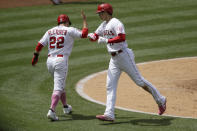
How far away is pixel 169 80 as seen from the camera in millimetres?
12094

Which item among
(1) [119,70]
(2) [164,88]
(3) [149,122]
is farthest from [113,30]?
(2) [164,88]

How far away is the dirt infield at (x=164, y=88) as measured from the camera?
392 inches

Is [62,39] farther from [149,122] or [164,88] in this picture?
[164,88]

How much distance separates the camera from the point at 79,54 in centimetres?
1530

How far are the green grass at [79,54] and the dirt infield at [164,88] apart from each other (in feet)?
1.93

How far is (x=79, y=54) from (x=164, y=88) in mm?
4582

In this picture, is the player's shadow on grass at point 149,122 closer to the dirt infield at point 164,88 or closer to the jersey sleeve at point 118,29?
the dirt infield at point 164,88

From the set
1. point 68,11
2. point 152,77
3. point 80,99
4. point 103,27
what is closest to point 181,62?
point 152,77

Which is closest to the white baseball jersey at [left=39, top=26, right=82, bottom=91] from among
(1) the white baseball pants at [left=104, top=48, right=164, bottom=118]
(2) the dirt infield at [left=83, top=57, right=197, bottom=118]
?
(1) the white baseball pants at [left=104, top=48, right=164, bottom=118]

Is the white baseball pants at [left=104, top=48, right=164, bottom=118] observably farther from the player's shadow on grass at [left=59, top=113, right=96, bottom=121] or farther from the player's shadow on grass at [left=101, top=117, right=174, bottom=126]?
the player's shadow on grass at [left=59, top=113, right=96, bottom=121]

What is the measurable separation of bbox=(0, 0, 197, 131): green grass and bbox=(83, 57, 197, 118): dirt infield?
0.59 metres

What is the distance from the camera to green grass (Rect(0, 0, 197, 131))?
27.9 ft

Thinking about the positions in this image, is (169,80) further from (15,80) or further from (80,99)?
(15,80)

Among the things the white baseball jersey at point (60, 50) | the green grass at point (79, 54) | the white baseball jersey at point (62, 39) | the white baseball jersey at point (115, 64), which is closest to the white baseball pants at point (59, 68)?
the white baseball jersey at point (60, 50)
